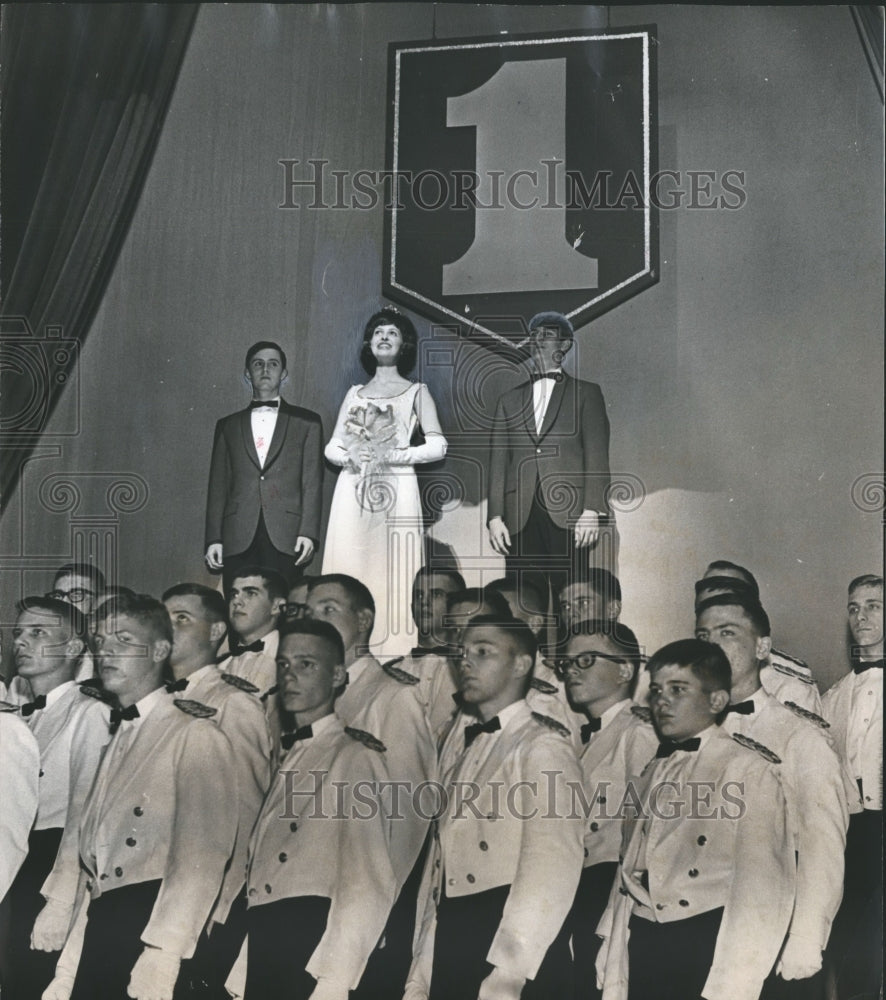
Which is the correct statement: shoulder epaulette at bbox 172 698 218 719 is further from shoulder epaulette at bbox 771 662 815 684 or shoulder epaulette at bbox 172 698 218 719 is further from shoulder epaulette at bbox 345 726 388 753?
shoulder epaulette at bbox 771 662 815 684

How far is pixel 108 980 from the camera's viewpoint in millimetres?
3883

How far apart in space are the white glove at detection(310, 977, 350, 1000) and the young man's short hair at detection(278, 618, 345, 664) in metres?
1.00

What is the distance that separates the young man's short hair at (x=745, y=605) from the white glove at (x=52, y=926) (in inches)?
89.0

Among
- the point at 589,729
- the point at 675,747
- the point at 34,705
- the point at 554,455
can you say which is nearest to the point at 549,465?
the point at 554,455

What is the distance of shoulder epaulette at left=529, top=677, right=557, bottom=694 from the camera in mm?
3898

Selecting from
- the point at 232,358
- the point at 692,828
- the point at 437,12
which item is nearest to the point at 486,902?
the point at 692,828

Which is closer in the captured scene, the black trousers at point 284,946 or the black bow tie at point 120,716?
the black trousers at point 284,946

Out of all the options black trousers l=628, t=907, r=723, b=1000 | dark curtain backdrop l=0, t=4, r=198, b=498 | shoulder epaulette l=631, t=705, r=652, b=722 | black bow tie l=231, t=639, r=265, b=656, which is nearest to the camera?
black trousers l=628, t=907, r=723, b=1000

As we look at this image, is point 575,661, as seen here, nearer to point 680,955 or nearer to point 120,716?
point 680,955

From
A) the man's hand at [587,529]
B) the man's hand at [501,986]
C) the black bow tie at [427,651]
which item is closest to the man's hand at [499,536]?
the man's hand at [587,529]

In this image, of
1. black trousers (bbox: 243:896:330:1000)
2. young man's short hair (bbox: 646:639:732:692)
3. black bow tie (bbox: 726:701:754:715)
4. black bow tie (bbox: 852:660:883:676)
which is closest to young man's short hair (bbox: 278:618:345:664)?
black trousers (bbox: 243:896:330:1000)

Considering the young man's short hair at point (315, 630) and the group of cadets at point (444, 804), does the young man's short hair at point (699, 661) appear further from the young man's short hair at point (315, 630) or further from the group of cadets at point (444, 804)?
the young man's short hair at point (315, 630)

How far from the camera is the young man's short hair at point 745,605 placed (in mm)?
3939

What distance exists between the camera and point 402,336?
405 cm
